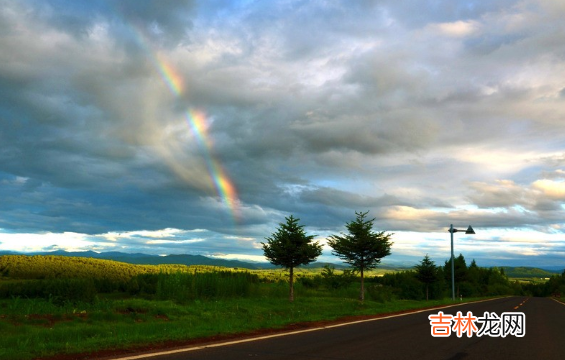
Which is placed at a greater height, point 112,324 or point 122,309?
point 122,309

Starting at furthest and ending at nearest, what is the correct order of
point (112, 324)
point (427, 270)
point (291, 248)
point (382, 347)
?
1. point (427, 270)
2. point (291, 248)
3. point (112, 324)
4. point (382, 347)

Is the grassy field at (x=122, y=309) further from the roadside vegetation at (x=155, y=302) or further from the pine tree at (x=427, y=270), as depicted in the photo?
the pine tree at (x=427, y=270)

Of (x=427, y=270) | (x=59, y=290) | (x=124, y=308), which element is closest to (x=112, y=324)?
(x=124, y=308)

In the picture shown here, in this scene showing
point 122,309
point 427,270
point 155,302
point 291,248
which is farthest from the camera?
point 427,270

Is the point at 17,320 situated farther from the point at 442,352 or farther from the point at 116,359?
the point at 442,352

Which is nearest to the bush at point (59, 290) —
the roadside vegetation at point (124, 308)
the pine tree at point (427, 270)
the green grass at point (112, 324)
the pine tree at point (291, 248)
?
the roadside vegetation at point (124, 308)

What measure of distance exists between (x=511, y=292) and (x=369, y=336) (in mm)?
143307

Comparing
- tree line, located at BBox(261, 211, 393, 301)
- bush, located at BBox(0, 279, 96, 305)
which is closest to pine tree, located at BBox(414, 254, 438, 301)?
tree line, located at BBox(261, 211, 393, 301)

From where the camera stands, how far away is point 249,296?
35312 millimetres

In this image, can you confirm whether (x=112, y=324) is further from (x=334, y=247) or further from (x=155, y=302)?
(x=334, y=247)

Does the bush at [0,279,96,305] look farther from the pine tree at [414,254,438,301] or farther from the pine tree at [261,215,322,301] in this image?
the pine tree at [414,254,438,301]

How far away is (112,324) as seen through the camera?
1761 centimetres

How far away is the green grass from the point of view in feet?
38.0

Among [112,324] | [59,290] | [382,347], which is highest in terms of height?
[59,290]
